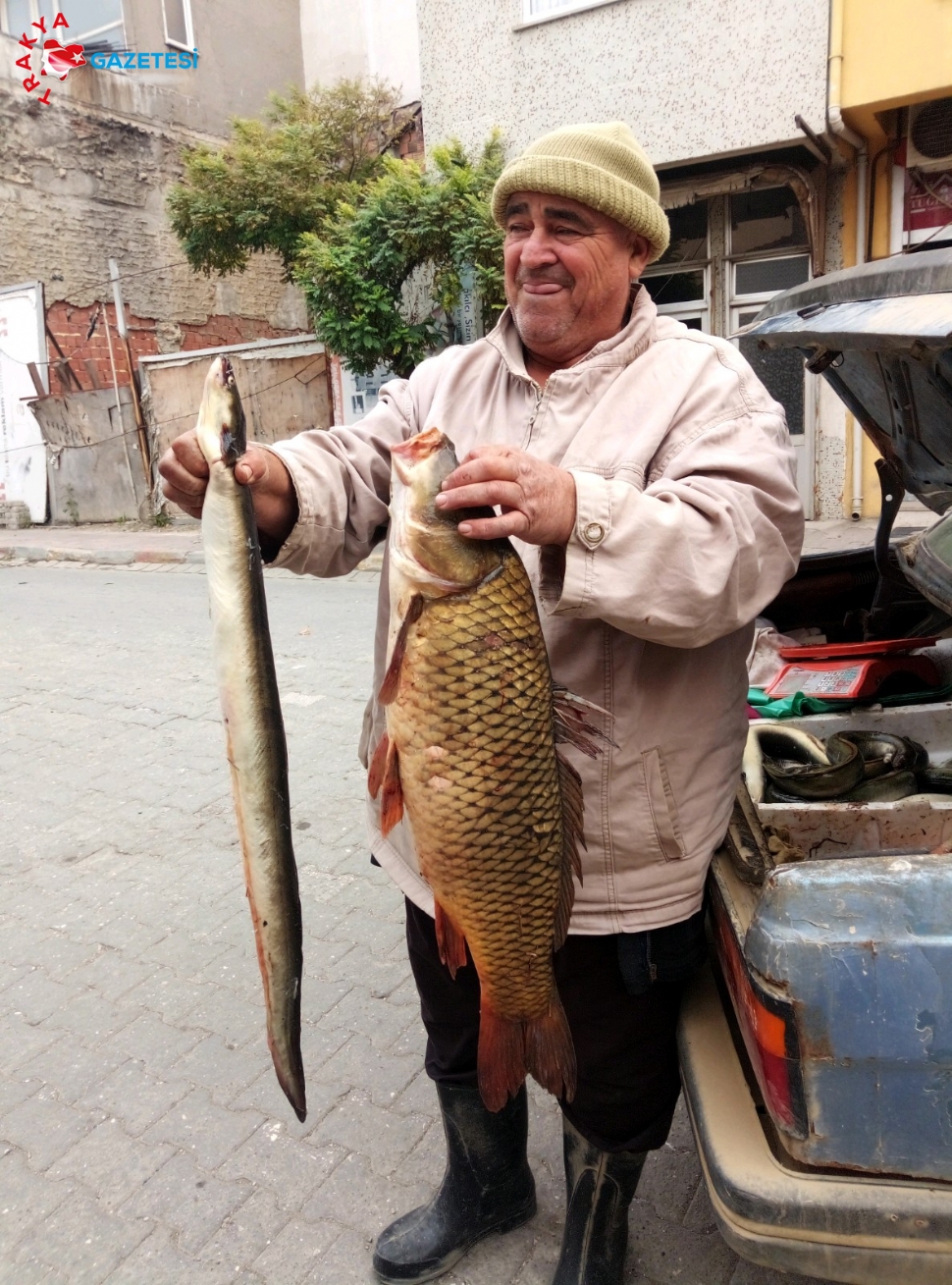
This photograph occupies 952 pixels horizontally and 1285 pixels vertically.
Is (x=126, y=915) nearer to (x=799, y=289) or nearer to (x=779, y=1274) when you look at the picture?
(x=779, y=1274)

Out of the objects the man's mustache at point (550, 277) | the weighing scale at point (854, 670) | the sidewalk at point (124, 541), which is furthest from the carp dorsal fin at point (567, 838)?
the sidewalk at point (124, 541)

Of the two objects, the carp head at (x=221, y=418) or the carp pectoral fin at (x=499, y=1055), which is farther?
the carp pectoral fin at (x=499, y=1055)

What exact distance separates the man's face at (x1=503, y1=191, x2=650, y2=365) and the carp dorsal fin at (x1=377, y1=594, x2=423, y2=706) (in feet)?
2.15

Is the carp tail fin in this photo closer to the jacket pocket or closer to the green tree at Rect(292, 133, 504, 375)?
the jacket pocket

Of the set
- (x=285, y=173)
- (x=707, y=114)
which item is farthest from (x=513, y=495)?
(x=285, y=173)

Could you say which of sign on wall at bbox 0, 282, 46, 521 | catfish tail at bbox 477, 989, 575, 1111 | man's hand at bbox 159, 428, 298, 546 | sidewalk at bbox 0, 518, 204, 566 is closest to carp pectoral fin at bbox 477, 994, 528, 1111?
catfish tail at bbox 477, 989, 575, 1111

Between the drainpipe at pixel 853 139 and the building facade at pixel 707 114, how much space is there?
9 cm

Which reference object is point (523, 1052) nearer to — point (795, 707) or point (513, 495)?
point (513, 495)

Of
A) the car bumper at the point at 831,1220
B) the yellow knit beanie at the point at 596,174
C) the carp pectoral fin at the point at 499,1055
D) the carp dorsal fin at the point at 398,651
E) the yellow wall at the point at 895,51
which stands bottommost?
the car bumper at the point at 831,1220

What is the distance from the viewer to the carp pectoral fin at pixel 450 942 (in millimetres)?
1632

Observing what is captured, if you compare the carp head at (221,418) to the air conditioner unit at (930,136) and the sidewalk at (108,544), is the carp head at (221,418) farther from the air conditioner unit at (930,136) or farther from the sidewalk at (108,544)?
the sidewalk at (108,544)

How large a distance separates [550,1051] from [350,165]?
Answer: 14894mm

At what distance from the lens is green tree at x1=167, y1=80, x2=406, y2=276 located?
1328 centimetres

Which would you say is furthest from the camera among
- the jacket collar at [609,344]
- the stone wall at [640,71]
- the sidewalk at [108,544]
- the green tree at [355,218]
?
the sidewalk at [108,544]
